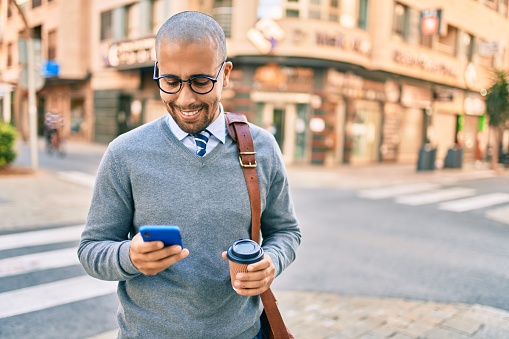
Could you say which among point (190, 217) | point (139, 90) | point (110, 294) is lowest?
point (110, 294)

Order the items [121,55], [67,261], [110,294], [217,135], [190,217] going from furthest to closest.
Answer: [121,55]
[67,261]
[110,294]
[217,135]
[190,217]

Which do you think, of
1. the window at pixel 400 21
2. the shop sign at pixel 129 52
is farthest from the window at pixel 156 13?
the window at pixel 400 21

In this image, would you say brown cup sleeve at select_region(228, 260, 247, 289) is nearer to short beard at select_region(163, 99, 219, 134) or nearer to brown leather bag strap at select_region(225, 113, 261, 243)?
brown leather bag strap at select_region(225, 113, 261, 243)

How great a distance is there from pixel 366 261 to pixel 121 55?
1874 centimetres

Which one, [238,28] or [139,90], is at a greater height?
[238,28]

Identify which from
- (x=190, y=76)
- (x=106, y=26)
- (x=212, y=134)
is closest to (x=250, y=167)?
(x=212, y=134)

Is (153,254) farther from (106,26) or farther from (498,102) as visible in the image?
(106,26)

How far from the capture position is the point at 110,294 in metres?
4.43

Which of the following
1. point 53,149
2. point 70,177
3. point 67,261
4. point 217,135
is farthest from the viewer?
point 53,149

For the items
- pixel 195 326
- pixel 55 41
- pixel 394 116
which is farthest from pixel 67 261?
pixel 55 41

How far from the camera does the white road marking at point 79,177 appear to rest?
1099 centimetres

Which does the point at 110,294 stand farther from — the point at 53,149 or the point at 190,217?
the point at 53,149

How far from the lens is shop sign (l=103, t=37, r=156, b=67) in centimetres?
1962

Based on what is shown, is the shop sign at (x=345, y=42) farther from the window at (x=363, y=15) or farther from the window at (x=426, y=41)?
the window at (x=426, y=41)
